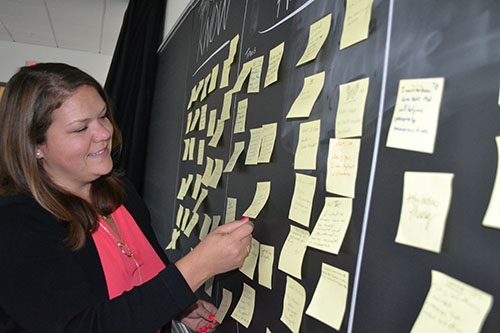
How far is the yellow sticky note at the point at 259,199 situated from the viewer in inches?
37.5

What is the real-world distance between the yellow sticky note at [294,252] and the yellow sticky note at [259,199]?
0.14m

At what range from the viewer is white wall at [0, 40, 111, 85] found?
566 cm

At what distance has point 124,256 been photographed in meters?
1.17

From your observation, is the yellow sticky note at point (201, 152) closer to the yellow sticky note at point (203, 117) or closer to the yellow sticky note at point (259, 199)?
the yellow sticky note at point (203, 117)

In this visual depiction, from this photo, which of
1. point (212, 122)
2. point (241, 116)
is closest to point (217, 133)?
point (212, 122)

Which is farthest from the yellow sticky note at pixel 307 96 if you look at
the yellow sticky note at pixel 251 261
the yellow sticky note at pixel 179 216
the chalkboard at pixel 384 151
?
the yellow sticky note at pixel 179 216

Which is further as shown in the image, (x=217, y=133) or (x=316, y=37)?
(x=217, y=133)

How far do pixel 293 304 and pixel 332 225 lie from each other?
22cm

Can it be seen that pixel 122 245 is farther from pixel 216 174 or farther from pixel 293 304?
pixel 293 304

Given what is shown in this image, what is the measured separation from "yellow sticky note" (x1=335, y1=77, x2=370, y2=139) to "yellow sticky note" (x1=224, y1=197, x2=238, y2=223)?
519mm

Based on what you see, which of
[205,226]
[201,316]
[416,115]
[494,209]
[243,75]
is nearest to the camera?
[494,209]

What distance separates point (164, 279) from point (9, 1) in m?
4.24

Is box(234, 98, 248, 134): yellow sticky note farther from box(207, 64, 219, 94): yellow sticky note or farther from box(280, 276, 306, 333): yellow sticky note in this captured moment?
box(280, 276, 306, 333): yellow sticky note

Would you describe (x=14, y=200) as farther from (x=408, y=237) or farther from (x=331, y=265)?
(x=408, y=237)
